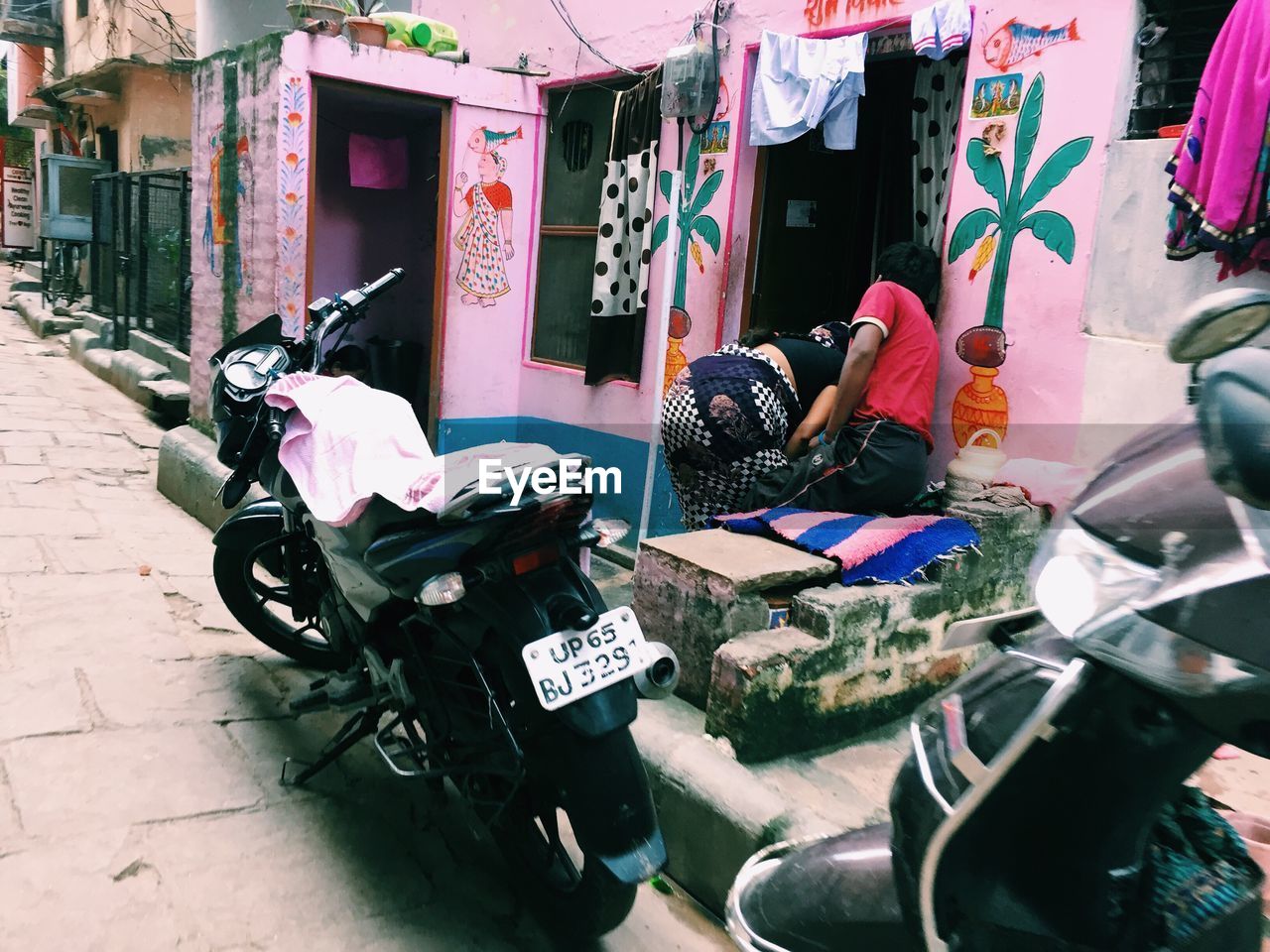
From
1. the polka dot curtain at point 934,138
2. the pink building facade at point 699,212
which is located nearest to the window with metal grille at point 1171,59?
the pink building facade at point 699,212

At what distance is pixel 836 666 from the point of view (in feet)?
10.7

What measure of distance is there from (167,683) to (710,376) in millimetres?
2495

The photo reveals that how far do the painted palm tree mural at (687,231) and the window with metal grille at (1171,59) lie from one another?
Answer: 2.27 meters

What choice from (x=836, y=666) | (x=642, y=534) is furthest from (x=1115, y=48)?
(x=642, y=534)

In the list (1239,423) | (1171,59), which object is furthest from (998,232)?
(1239,423)

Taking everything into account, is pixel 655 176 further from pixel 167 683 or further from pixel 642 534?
pixel 167 683

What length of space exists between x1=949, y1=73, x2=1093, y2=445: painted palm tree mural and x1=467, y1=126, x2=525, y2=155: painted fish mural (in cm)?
350

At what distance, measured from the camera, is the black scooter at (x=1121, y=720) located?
110 centimetres

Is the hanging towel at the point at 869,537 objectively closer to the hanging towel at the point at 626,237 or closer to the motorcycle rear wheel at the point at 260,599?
the motorcycle rear wheel at the point at 260,599

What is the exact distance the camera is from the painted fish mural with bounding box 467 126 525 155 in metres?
6.79

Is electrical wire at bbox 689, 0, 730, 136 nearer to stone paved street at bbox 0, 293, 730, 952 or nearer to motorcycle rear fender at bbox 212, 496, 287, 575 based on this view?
motorcycle rear fender at bbox 212, 496, 287, 575

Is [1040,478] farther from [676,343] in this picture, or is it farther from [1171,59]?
[676,343]

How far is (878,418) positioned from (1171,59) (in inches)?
67.5

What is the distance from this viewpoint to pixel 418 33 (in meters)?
6.77
